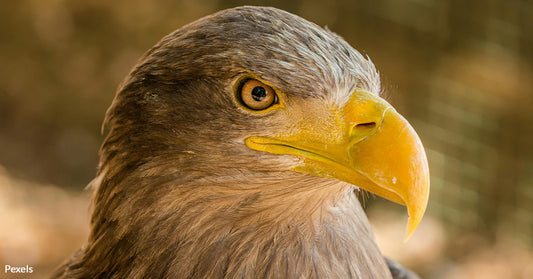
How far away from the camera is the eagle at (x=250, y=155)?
1511 millimetres

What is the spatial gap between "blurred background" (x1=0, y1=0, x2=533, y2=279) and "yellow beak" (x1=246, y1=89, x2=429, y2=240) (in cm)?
341

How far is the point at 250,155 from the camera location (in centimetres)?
156

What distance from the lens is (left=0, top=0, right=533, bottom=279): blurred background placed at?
4992mm

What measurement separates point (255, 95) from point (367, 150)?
1.06 feet

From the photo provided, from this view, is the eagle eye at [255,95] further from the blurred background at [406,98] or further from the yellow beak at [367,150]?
the blurred background at [406,98]

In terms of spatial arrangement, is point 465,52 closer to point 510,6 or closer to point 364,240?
point 510,6

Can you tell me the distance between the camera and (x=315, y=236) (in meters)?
1.70

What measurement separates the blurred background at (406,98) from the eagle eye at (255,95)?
3395mm

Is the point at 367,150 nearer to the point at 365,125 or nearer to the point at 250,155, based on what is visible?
the point at 365,125
